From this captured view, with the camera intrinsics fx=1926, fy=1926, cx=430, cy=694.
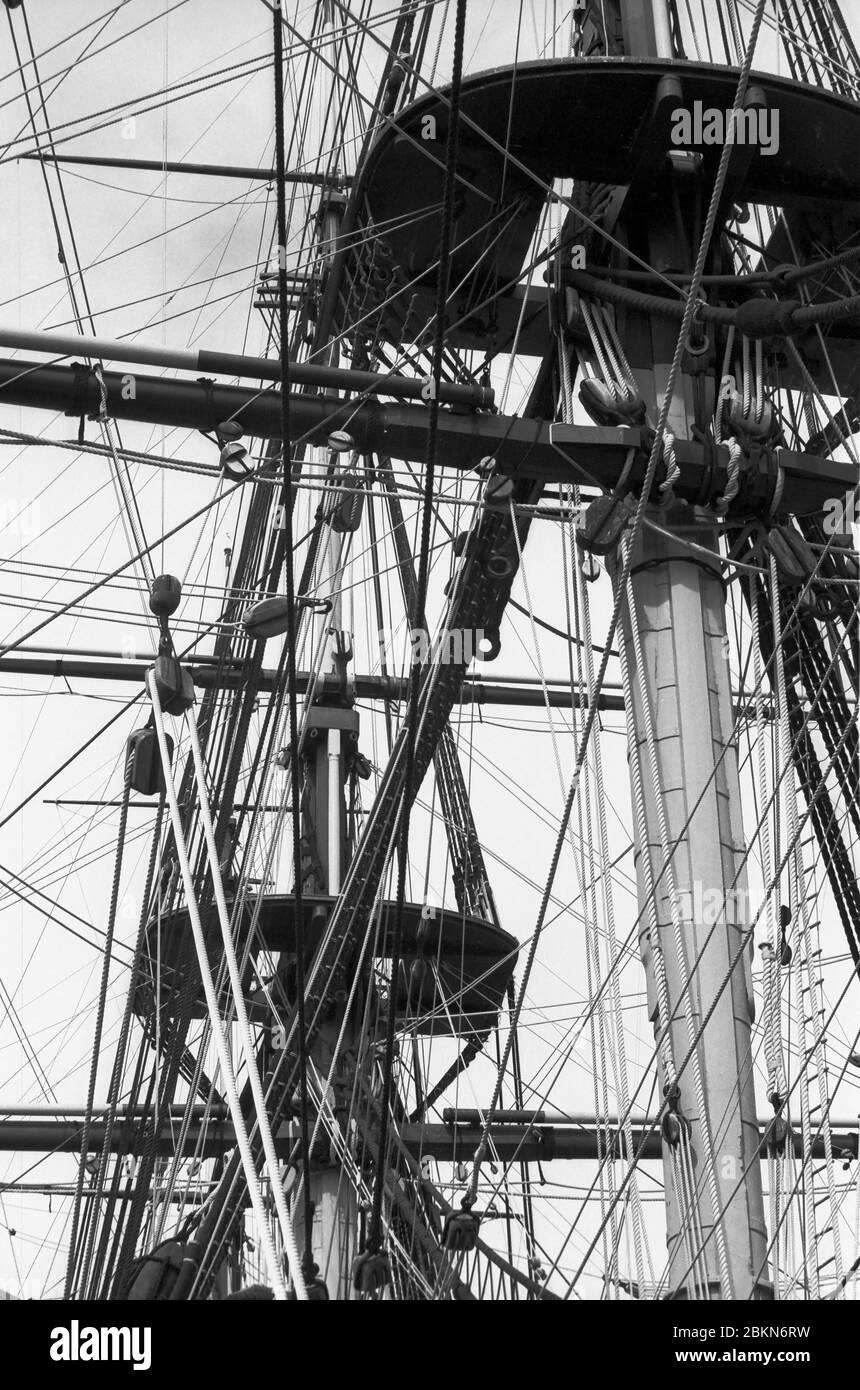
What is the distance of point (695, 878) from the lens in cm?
702

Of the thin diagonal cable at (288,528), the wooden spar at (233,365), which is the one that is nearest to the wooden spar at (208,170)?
the wooden spar at (233,365)

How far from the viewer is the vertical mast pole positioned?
6473 mm

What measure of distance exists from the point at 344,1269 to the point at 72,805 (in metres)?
5.70

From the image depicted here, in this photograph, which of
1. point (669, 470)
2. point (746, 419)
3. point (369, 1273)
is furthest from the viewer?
point (746, 419)

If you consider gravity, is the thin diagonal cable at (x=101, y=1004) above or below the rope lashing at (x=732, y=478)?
below

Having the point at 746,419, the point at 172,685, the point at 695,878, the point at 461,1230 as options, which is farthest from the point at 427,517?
the point at 746,419

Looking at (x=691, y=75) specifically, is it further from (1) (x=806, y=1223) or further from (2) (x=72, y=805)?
(2) (x=72, y=805)

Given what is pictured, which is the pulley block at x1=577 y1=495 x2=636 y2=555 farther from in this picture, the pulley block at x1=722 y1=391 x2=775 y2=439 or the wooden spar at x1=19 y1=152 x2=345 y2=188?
the wooden spar at x1=19 y1=152 x2=345 y2=188

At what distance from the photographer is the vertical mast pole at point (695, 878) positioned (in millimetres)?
6473

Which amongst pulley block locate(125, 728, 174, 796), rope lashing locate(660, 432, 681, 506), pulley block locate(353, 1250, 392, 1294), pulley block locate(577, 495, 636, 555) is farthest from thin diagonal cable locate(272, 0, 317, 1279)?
pulley block locate(577, 495, 636, 555)

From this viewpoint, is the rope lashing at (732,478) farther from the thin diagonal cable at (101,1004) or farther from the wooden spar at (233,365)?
the thin diagonal cable at (101,1004)

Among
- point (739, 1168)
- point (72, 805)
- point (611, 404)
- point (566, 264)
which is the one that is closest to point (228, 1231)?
point (739, 1168)

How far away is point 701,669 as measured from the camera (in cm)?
744

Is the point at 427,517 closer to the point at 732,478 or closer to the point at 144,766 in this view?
the point at 144,766
